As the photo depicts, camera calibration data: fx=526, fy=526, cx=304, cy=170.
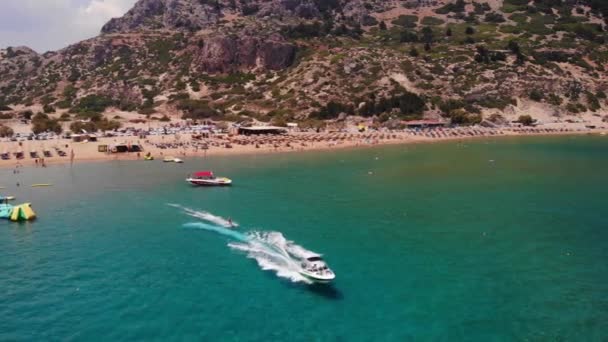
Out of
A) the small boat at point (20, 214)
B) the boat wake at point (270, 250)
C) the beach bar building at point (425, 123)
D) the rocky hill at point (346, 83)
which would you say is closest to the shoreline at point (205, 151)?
the beach bar building at point (425, 123)

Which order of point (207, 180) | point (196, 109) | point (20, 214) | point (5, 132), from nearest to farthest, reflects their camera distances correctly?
point (20, 214) < point (207, 180) < point (5, 132) < point (196, 109)

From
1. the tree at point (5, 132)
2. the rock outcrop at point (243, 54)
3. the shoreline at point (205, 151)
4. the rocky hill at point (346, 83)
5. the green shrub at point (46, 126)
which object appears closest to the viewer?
the shoreline at point (205, 151)

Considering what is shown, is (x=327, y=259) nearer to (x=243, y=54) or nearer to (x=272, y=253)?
(x=272, y=253)

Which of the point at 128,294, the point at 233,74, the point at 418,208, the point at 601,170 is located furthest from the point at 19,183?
the point at 233,74

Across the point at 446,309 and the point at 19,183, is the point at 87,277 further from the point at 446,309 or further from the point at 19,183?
the point at 19,183

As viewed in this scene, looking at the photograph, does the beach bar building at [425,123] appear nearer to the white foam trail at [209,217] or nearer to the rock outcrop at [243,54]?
the rock outcrop at [243,54]

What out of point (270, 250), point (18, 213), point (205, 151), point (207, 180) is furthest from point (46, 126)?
point (270, 250)
